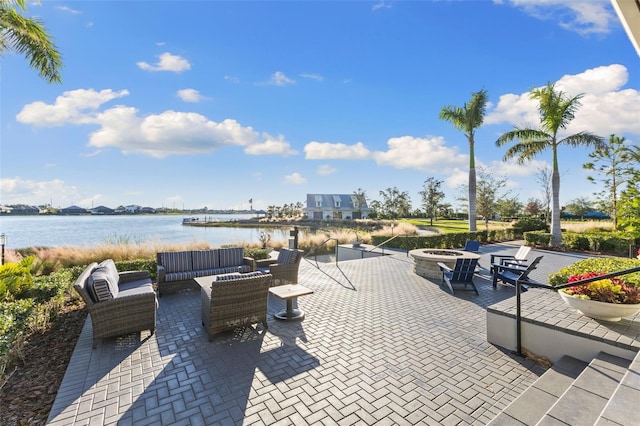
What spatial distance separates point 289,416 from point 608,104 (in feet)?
40.4

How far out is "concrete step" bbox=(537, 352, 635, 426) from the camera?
209 cm

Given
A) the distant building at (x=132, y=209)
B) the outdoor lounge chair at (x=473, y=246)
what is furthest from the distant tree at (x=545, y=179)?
the distant building at (x=132, y=209)

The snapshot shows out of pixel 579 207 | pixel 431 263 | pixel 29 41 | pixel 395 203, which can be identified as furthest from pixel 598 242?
pixel 579 207

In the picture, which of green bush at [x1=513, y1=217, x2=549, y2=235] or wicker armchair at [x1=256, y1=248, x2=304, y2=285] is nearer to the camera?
wicker armchair at [x1=256, y1=248, x2=304, y2=285]

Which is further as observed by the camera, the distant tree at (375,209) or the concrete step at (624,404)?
the distant tree at (375,209)

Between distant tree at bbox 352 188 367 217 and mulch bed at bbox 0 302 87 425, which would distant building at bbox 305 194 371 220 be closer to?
distant tree at bbox 352 188 367 217

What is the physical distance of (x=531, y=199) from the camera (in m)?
44.0

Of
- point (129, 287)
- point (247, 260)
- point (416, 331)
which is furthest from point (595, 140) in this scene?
point (129, 287)

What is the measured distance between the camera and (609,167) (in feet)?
53.2

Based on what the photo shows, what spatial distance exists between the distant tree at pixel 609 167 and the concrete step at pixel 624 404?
51.5ft

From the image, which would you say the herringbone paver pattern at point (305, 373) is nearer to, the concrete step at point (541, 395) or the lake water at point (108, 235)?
the concrete step at point (541, 395)

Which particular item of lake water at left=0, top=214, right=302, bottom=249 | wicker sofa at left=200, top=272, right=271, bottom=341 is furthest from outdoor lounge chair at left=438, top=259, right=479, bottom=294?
lake water at left=0, top=214, right=302, bottom=249

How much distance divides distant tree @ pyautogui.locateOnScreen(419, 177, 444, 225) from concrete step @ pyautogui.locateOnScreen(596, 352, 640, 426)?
33.0 metres

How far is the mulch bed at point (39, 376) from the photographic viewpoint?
2627 mm
